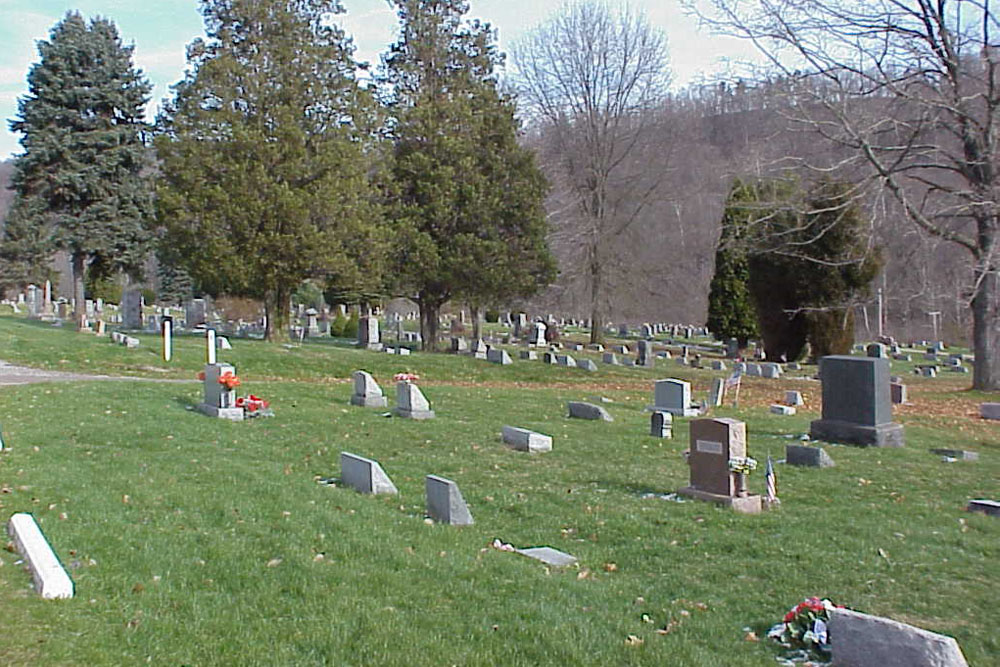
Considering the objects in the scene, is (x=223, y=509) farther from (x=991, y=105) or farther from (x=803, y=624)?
(x=991, y=105)

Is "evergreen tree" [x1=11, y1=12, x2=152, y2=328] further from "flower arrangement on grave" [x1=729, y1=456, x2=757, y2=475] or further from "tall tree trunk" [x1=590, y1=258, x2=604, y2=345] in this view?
"flower arrangement on grave" [x1=729, y1=456, x2=757, y2=475]

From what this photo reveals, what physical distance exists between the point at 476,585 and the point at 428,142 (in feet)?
89.7

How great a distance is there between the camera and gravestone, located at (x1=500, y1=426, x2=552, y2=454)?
40.9 feet

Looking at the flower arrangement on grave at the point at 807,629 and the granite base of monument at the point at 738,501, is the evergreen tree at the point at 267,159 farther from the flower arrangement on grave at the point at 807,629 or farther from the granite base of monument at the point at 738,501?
the flower arrangement on grave at the point at 807,629

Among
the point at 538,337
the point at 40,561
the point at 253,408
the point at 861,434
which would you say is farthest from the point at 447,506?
the point at 538,337

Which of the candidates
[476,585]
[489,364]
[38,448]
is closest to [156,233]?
[489,364]

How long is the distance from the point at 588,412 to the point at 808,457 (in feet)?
16.6

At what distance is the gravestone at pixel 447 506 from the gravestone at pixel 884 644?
3.86 meters

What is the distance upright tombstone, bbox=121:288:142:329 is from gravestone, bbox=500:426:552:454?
81.7ft

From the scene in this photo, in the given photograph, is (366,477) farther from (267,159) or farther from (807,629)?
(267,159)

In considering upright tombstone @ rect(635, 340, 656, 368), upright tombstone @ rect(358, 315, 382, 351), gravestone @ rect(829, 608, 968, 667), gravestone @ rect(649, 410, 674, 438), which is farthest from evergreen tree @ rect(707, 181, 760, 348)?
A: gravestone @ rect(829, 608, 968, 667)

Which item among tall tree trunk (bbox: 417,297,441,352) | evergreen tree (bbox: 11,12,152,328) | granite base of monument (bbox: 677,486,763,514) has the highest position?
evergreen tree (bbox: 11,12,152,328)

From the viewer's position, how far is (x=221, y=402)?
47.1 feet

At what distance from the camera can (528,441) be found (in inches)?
491
